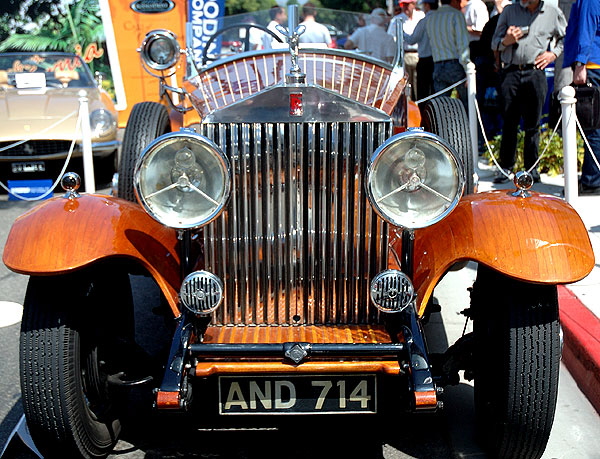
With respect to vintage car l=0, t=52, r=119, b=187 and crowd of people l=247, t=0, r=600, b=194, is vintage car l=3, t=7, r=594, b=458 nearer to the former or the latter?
crowd of people l=247, t=0, r=600, b=194

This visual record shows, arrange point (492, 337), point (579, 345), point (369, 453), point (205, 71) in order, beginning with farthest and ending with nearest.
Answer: point (205, 71)
point (579, 345)
point (369, 453)
point (492, 337)

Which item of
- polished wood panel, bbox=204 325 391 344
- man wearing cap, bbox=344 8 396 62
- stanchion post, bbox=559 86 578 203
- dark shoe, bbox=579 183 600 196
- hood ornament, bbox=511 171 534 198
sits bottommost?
dark shoe, bbox=579 183 600 196

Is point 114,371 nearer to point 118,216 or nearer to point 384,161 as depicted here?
point 118,216

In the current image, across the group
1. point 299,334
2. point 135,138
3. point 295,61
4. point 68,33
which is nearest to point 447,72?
point 135,138

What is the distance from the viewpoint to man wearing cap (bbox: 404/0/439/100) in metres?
8.67

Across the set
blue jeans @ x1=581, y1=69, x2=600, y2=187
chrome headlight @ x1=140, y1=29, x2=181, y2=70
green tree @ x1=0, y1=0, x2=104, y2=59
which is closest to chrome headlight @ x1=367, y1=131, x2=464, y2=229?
chrome headlight @ x1=140, y1=29, x2=181, y2=70

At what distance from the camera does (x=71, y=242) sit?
8.81 feet

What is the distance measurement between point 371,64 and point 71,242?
6.53ft

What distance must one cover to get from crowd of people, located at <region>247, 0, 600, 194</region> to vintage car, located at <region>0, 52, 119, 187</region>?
2344mm

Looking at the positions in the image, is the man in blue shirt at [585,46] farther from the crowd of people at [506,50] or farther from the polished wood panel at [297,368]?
the polished wood panel at [297,368]

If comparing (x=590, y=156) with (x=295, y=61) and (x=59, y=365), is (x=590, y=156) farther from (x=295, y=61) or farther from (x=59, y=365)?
(x=59, y=365)

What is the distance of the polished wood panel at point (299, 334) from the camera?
277cm

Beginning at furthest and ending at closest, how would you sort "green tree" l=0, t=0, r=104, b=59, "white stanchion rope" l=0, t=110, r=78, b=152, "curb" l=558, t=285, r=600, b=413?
"green tree" l=0, t=0, r=104, b=59 < "white stanchion rope" l=0, t=110, r=78, b=152 < "curb" l=558, t=285, r=600, b=413

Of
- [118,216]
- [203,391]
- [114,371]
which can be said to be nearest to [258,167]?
[118,216]
